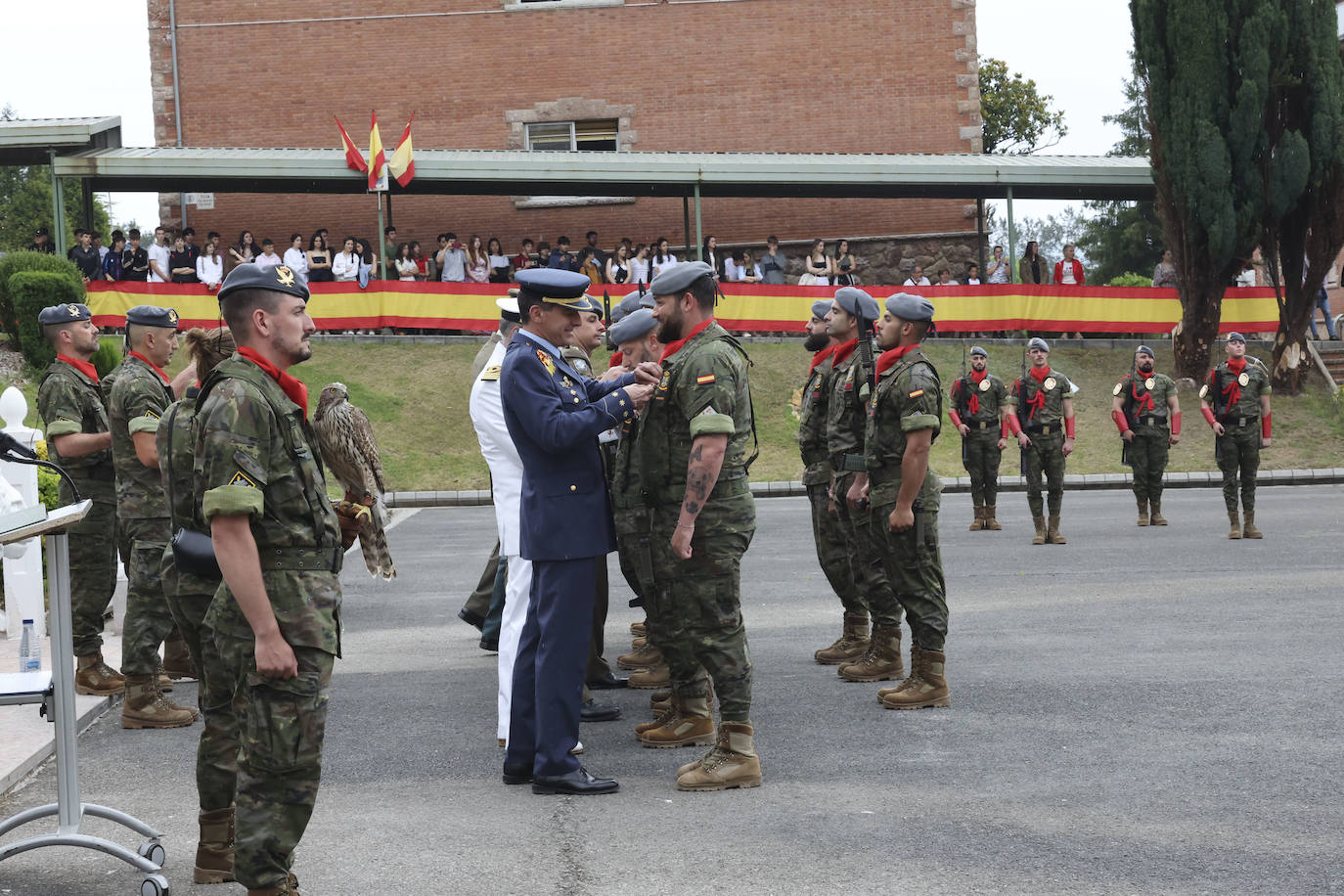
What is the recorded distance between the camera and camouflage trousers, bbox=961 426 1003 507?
54.1 feet

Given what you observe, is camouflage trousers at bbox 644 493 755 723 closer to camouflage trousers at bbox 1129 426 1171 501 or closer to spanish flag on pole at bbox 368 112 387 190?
camouflage trousers at bbox 1129 426 1171 501

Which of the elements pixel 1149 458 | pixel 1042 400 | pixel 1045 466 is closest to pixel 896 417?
pixel 1045 466

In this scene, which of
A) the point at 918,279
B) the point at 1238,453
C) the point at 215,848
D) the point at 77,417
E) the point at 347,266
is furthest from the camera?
the point at 918,279

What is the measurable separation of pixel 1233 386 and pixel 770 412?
10.6 m

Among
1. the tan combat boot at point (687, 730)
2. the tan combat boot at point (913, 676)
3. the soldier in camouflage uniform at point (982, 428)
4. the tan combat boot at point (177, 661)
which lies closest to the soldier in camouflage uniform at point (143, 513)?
the tan combat boot at point (177, 661)

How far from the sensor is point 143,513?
742 cm

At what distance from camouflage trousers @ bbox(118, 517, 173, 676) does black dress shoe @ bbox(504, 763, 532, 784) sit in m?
2.10

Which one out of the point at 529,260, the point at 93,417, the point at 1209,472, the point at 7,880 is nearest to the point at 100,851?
the point at 7,880

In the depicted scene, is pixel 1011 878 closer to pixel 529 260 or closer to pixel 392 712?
pixel 392 712

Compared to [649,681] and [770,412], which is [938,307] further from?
[649,681]

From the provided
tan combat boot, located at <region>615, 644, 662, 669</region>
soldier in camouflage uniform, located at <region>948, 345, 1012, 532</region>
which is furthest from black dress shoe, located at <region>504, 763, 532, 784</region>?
soldier in camouflage uniform, located at <region>948, 345, 1012, 532</region>

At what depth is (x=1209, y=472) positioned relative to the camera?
2247 cm

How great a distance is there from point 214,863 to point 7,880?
2.59ft

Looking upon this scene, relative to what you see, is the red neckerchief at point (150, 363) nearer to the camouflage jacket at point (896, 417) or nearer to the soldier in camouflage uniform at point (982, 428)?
the camouflage jacket at point (896, 417)
